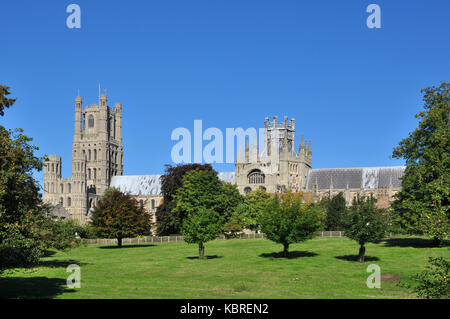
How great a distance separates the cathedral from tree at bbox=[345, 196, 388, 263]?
39947mm

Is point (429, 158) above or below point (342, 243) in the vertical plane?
above

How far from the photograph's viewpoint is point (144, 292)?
1089 inches

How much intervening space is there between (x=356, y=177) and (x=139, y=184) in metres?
57.8

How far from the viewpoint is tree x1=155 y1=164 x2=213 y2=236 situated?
271 feet

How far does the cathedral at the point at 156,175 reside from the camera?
113312 millimetres

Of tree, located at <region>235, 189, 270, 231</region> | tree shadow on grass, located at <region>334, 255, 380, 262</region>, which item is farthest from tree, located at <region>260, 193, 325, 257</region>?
tree, located at <region>235, 189, 270, 231</region>

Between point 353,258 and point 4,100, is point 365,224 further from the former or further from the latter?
point 4,100

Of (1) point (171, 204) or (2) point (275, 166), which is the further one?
(2) point (275, 166)

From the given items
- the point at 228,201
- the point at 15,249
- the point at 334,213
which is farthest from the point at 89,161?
the point at 15,249

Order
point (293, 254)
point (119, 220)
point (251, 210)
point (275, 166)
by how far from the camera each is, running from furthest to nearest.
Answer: point (275, 166) → point (251, 210) → point (119, 220) → point (293, 254)

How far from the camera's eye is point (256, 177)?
379ft
